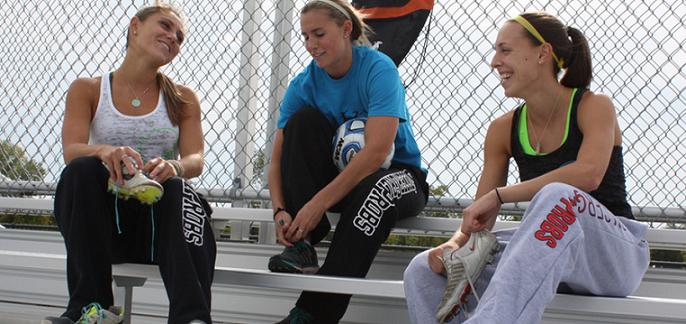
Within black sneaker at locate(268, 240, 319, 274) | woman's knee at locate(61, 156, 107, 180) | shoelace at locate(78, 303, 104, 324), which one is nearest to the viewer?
shoelace at locate(78, 303, 104, 324)

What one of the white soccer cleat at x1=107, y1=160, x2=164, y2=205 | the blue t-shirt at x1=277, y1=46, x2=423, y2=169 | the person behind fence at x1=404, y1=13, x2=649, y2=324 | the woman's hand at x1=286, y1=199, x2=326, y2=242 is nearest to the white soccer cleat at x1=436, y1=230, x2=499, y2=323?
the person behind fence at x1=404, y1=13, x2=649, y2=324

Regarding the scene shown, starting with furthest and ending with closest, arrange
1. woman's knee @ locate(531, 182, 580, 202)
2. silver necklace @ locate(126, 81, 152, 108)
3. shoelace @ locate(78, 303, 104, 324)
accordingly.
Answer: silver necklace @ locate(126, 81, 152, 108) < shoelace @ locate(78, 303, 104, 324) < woman's knee @ locate(531, 182, 580, 202)

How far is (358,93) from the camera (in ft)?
7.90

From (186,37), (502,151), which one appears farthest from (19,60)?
(502,151)

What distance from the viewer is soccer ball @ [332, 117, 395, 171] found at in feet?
7.54

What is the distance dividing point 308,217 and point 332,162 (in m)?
0.20

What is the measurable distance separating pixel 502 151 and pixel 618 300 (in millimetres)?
476

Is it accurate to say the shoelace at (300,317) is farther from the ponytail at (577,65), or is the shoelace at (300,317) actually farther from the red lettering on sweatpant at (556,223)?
the ponytail at (577,65)

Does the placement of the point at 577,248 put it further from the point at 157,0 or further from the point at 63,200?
the point at 157,0

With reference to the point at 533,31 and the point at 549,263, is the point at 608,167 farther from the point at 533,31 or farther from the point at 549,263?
the point at 549,263

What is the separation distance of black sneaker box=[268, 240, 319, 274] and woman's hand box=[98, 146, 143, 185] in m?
0.41

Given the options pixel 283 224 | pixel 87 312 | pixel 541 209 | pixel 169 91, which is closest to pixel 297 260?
pixel 283 224

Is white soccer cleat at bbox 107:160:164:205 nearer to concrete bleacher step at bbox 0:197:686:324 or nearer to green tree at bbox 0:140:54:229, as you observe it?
concrete bleacher step at bbox 0:197:686:324

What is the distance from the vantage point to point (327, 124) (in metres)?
2.36
